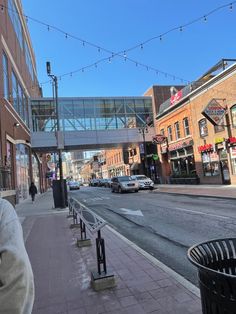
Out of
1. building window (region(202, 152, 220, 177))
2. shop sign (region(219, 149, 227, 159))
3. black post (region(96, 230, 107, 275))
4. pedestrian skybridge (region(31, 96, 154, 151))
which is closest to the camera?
black post (region(96, 230, 107, 275))

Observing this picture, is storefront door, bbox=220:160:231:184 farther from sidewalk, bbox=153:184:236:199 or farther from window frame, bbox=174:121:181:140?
window frame, bbox=174:121:181:140

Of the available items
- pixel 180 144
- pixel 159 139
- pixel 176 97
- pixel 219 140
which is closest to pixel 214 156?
pixel 219 140

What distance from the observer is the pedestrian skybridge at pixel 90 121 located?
42656 millimetres

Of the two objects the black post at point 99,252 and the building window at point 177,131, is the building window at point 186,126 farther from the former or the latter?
the black post at point 99,252

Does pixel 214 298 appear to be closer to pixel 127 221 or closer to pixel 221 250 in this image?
pixel 221 250

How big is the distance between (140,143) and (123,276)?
40960mm

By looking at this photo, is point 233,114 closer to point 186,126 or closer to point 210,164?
point 210,164

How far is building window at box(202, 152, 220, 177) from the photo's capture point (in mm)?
29000

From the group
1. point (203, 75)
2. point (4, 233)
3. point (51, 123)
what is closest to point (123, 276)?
point (4, 233)

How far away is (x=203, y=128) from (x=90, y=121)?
1745 centimetres

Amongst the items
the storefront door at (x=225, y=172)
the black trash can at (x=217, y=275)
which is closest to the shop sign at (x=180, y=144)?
the storefront door at (x=225, y=172)

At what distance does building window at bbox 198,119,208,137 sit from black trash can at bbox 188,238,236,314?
28647 millimetres

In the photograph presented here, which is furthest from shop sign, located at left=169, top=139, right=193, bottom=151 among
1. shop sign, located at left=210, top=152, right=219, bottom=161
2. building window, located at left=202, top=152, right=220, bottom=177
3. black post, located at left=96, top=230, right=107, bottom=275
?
black post, located at left=96, top=230, right=107, bottom=275

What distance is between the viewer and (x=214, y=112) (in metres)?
26.3
